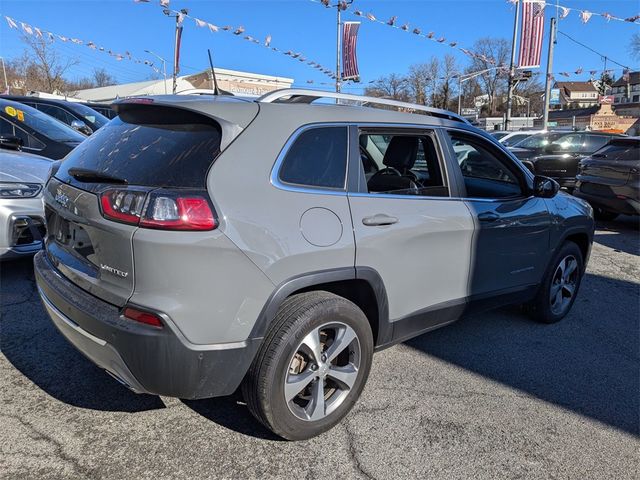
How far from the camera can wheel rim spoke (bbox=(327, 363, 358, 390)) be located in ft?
8.63

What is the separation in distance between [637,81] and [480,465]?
313 ft

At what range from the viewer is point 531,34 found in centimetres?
1730

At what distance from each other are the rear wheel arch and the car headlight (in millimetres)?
3193

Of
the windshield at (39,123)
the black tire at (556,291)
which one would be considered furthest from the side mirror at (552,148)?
the windshield at (39,123)

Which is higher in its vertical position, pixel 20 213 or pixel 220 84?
pixel 220 84

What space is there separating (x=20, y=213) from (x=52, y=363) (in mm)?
1709

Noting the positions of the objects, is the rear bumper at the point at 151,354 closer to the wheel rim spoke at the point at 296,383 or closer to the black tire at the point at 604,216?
the wheel rim spoke at the point at 296,383

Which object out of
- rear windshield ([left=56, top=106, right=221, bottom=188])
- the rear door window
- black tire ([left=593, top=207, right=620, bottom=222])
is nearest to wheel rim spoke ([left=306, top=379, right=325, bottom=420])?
the rear door window

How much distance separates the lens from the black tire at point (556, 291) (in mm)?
4125

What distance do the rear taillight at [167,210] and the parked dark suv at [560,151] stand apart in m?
11.2

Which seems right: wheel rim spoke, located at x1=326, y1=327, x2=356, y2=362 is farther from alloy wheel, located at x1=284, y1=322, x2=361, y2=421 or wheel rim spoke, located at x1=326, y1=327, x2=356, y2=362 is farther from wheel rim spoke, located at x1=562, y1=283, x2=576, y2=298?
wheel rim spoke, located at x1=562, y1=283, x2=576, y2=298

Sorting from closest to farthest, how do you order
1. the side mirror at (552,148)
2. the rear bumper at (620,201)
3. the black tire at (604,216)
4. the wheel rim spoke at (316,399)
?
the wheel rim spoke at (316,399) → the rear bumper at (620,201) → the black tire at (604,216) → the side mirror at (552,148)

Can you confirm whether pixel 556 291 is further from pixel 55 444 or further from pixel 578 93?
pixel 578 93

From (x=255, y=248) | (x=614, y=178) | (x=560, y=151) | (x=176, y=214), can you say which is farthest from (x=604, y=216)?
(x=176, y=214)
